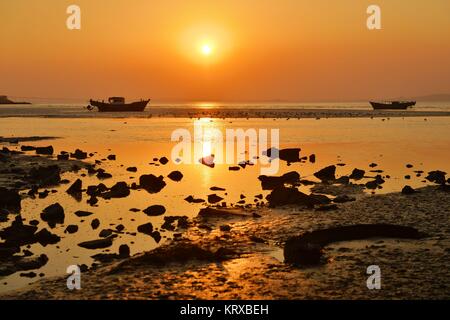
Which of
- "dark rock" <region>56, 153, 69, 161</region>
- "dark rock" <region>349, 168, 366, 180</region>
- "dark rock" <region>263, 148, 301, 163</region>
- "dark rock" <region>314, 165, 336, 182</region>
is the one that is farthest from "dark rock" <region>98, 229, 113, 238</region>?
"dark rock" <region>263, 148, 301, 163</region>

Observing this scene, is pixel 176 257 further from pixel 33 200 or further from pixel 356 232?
pixel 33 200

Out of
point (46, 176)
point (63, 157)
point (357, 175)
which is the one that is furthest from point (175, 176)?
point (63, 157)

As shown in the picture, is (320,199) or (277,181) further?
(277,181)

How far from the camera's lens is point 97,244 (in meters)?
15.0

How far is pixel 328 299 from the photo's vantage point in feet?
33.3

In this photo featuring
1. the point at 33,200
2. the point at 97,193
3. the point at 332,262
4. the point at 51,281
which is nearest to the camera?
the point at 51,281

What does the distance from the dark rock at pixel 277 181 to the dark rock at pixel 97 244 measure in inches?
422

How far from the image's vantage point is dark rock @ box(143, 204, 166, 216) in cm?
1939

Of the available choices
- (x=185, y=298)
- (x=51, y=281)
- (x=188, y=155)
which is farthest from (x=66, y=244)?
(x=188, y=155)

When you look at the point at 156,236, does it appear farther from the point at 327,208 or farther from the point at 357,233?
the point at 327,208

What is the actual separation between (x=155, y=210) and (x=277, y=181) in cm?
773

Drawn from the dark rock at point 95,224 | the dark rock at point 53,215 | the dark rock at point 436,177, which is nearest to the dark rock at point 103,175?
the dark rock at point 53,215

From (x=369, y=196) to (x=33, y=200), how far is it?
1267 cm

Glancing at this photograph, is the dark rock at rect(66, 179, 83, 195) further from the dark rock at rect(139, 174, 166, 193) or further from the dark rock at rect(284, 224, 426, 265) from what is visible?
the dark rock at rect(284, 224, 426, 265)
